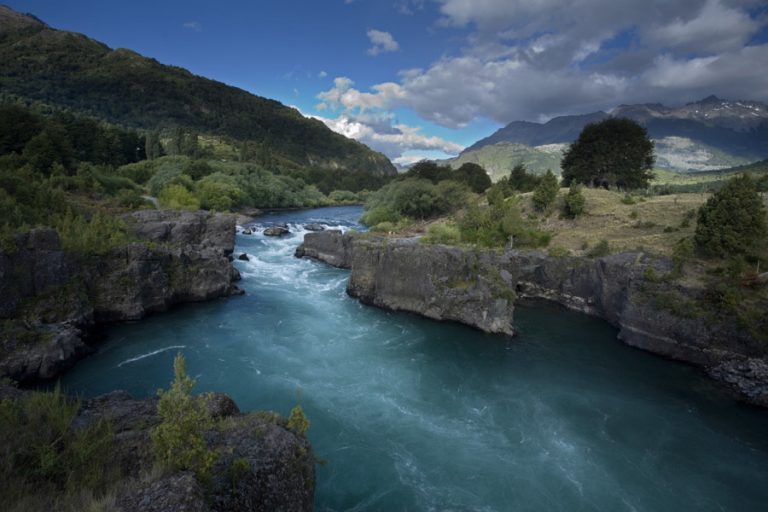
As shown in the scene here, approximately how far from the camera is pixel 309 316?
3147 cm

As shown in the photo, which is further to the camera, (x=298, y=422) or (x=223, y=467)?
(x=298, y=422)

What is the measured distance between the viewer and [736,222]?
3020 cm

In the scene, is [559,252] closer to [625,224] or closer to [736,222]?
[625,224]

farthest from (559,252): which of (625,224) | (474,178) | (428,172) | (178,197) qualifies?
(178,197)

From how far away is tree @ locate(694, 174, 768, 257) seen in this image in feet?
97.9

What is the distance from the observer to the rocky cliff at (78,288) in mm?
20688

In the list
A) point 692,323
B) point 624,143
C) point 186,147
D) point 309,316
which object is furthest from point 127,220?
point 186,147

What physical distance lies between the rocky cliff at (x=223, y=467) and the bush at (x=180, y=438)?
25 cm

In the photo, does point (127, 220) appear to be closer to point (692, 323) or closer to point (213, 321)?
point (213, 321)

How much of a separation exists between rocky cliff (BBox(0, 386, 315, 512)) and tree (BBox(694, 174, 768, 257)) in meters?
34.8

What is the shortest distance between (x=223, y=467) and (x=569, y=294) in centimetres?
3515

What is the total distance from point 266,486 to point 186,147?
391 feet

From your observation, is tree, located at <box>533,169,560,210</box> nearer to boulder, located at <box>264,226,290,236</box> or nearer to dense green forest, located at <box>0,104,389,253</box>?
boulder, located at <box>264,226,290,236</box>

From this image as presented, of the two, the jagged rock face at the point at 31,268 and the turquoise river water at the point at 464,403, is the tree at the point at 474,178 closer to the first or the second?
the turquoise river water at the point at 464,403
